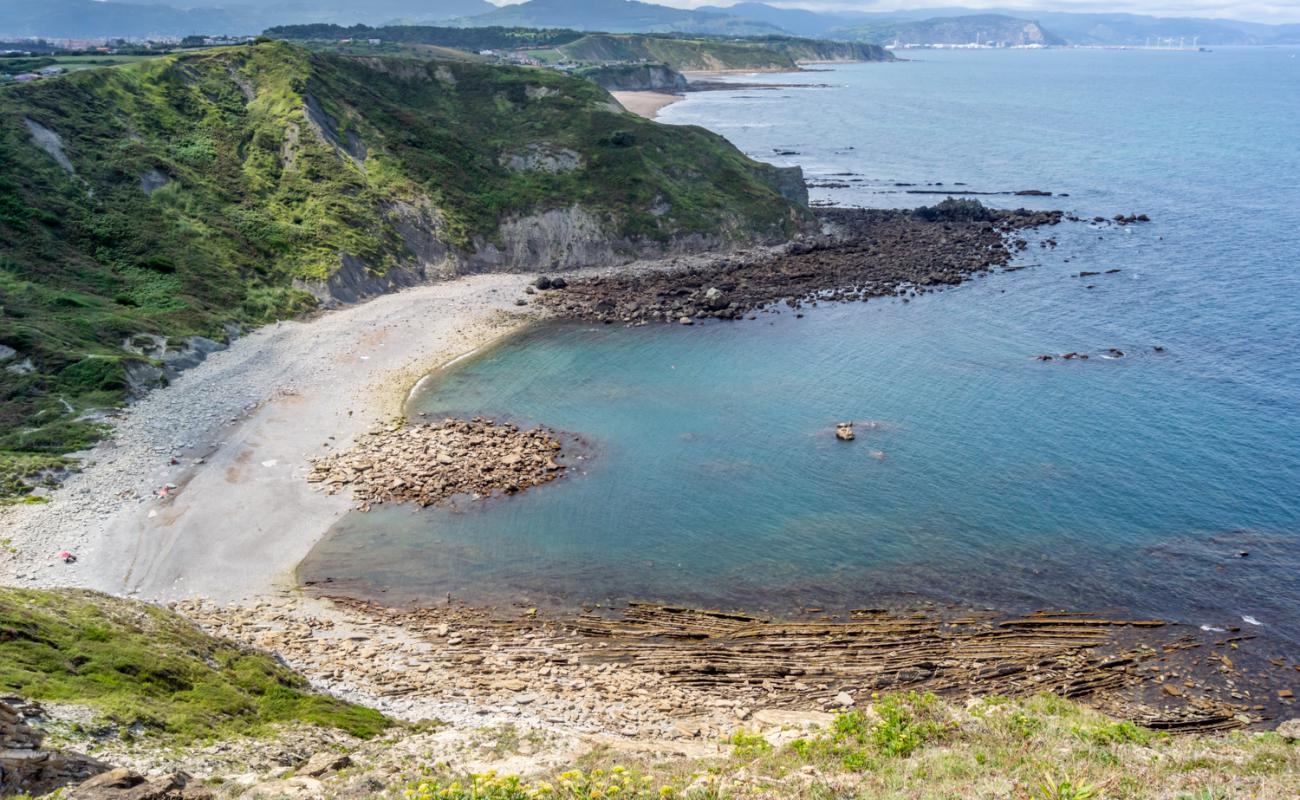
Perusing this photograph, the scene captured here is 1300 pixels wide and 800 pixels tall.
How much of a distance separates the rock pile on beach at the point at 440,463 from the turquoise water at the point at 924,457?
1406 mm

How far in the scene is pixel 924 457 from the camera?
41500mm

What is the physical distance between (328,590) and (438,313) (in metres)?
32.6

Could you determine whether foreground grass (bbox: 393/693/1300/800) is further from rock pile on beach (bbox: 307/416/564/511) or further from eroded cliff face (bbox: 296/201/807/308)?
eroded cliff face (bbox: 296/201/807/308)

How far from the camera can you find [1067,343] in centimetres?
5588

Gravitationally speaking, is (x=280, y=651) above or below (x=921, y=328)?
below

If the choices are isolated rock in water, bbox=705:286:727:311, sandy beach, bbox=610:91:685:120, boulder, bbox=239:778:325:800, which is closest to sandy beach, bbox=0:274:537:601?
isolated rock in water, bbox=705:286:727:311

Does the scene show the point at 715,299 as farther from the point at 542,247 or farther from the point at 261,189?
the point at 261,189

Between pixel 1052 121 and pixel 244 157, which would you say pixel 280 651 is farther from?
pixel 1052 121

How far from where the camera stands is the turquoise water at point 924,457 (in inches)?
1280

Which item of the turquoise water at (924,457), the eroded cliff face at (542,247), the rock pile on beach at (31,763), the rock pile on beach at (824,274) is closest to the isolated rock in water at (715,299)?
the rock pile on beach at (824,274)

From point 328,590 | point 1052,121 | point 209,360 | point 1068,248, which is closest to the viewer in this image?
point 328,590

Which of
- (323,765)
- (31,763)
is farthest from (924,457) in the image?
(31,763)

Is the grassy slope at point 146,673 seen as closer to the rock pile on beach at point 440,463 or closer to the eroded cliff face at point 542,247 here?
the rock pile on beach at point 440,463

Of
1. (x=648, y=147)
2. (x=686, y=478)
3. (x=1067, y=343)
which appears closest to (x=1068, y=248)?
(x=1067, y=343)
